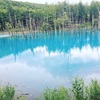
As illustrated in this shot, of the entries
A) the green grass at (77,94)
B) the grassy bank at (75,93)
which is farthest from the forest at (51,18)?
the green grass at (77,94)

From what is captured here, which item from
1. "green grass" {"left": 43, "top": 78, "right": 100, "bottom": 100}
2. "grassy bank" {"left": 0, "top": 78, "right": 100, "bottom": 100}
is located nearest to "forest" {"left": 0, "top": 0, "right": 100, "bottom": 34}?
"grassy bank" {"left": 0, "top": 78, "right": 100, "bottom": 100}

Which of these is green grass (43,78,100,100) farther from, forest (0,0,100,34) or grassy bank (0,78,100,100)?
forest (0,0,100,34)

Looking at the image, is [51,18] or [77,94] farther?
[51,18]

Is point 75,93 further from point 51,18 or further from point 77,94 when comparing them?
point 51,18

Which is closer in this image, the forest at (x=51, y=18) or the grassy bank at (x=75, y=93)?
the grassy bank at (x=75, y=93)

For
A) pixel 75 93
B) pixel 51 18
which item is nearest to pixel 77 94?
pixel 75 93

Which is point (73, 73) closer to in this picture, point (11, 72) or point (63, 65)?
point (63, 65)

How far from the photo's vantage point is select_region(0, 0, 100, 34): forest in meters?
60.2

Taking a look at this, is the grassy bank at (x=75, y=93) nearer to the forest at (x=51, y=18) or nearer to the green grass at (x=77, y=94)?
the green grass at (x=77, y=94)

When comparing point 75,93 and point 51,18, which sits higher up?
point 51,18

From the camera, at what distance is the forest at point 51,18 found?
6025 centimetres

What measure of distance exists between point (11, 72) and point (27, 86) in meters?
4.98

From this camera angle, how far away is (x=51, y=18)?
63656 mm

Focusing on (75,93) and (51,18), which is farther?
(51,18)
